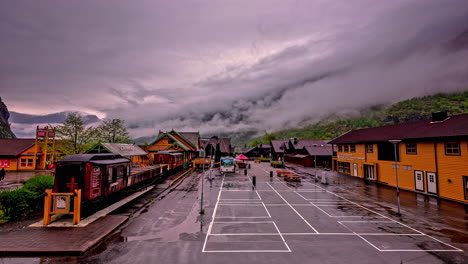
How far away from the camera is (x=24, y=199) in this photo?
12781mm

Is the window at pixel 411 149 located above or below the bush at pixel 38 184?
above

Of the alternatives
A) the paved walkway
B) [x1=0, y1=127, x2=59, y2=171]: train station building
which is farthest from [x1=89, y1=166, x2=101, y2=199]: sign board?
[x1=0, y1=127, x2=59, y2=171]: train station building

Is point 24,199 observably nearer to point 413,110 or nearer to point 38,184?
point 38,184

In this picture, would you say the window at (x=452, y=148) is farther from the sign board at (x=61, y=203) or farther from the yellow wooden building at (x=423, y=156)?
the sign board at (x=61, y=203)

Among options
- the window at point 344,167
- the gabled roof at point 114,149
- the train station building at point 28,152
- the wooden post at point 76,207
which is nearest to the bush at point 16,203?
the wooden post at point 76,207

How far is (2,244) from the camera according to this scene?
8945 mm

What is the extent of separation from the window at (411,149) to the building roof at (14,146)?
63841mm

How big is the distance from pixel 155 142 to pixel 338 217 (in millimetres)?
42165

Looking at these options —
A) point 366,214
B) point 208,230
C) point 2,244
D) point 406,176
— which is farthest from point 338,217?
point 2,244

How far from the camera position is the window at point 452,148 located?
1823 cm

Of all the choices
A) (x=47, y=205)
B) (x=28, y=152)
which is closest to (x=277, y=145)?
(x=28, y=152)

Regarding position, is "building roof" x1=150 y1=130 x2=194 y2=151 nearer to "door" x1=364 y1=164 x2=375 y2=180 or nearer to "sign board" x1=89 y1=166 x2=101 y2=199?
"sign board" x1=89 y1=166 x2=101 y2=199

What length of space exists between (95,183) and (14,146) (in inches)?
1786

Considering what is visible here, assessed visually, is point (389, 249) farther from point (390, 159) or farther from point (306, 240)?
point (390, 159)
